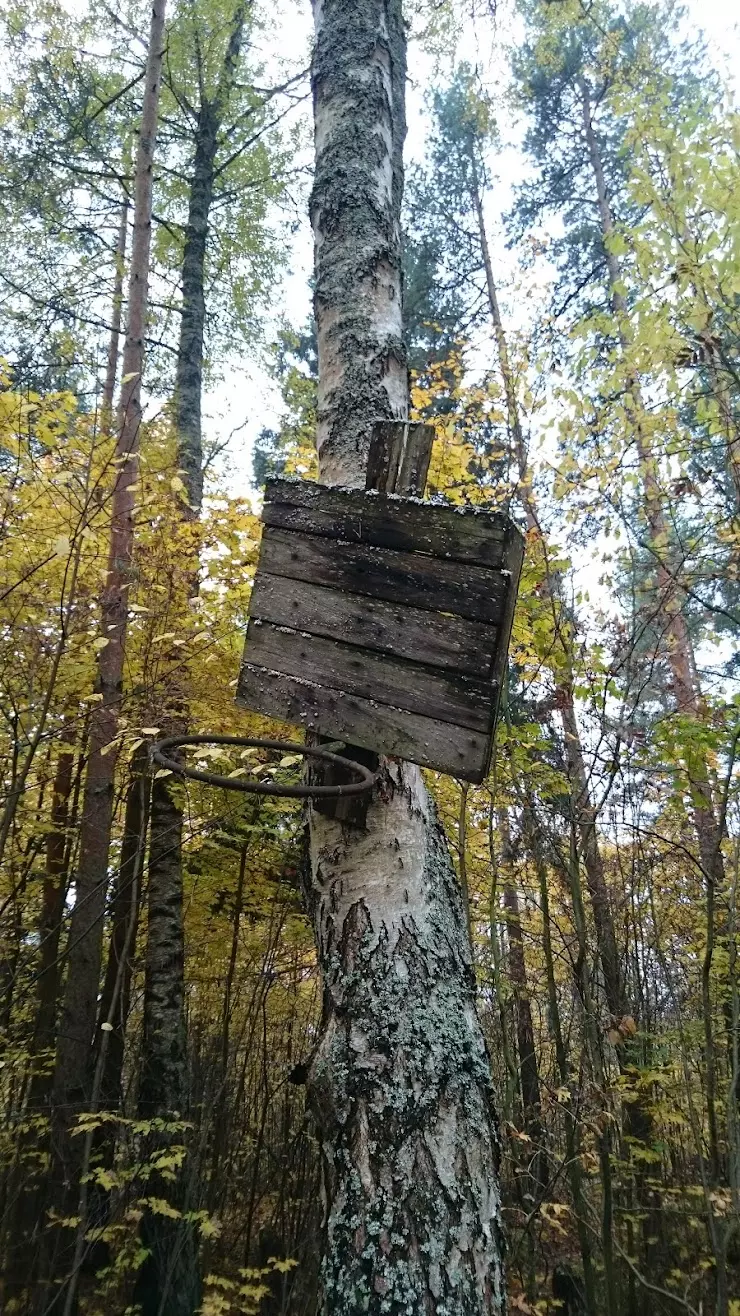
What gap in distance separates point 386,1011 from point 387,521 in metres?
0.91

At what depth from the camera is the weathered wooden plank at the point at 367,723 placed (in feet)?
4.10

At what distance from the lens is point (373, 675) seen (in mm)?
1344

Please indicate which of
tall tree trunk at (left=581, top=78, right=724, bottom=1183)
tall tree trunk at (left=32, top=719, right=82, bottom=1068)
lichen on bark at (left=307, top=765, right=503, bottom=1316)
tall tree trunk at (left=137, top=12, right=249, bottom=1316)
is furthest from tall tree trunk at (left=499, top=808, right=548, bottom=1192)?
tall tree trunk at (left=32, top=719, right=82, bottom=1068)

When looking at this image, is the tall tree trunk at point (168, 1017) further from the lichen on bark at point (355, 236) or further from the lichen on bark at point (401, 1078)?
the lichen on bark at point (355, 236)

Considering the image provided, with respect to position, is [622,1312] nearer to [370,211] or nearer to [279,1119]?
[279,1119]

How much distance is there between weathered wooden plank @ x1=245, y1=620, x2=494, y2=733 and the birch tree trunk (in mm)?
209

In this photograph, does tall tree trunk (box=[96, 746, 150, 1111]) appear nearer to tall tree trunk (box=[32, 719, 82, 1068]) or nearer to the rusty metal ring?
tall tree trunk (box=[32, 719, 82, 1068])

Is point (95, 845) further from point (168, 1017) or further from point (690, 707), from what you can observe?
point (690, 707)

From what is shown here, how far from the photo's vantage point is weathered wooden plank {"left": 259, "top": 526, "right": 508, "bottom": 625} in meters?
1.29

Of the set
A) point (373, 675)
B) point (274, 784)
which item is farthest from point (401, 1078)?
point (373, 675)

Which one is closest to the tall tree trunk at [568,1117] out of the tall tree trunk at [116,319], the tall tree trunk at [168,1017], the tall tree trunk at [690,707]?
the tall tree trunk at [690,707]

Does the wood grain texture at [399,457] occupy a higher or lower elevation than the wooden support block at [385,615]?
higher

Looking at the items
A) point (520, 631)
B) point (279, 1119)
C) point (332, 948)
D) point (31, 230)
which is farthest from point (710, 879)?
point (31, 230)

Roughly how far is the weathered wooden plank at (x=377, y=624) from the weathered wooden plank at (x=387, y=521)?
0.12m
